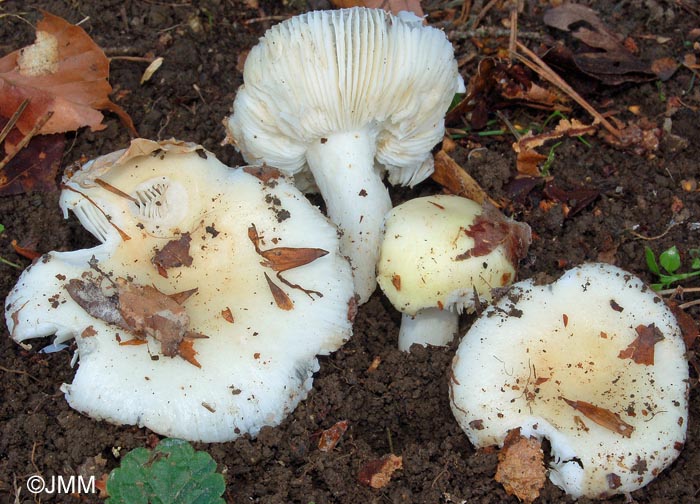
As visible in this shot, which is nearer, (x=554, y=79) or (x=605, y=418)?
(x=605, y=418)

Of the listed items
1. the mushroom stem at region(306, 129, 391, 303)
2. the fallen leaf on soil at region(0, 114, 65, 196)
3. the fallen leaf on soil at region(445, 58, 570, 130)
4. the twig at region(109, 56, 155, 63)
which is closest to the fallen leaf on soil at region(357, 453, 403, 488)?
the mushroom stem at region(306, 129, 391, 303)

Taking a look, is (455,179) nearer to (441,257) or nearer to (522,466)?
(441,257)

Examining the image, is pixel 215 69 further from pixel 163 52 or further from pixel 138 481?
pixel 138 481

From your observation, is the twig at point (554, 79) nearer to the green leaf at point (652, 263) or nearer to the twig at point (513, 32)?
the twig at point (513, 32)

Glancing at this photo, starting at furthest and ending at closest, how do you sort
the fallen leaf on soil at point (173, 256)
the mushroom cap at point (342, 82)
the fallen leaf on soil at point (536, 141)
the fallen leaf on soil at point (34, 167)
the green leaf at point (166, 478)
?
1. the fallen leaf on soil at point (536, 141)
2. the fallen leaf on soil at point (34, 167)
3. the fallen leaf on soil at point (173, 256)
4. the mushroom cap at point (342, 82)
5. the green leaf at point (166, 478)

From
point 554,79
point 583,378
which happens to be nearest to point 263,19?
point 554,79

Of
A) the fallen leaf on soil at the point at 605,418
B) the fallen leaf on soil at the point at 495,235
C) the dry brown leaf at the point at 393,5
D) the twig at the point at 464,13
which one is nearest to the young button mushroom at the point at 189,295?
the fallen leaf on soil at the point at 495,235
